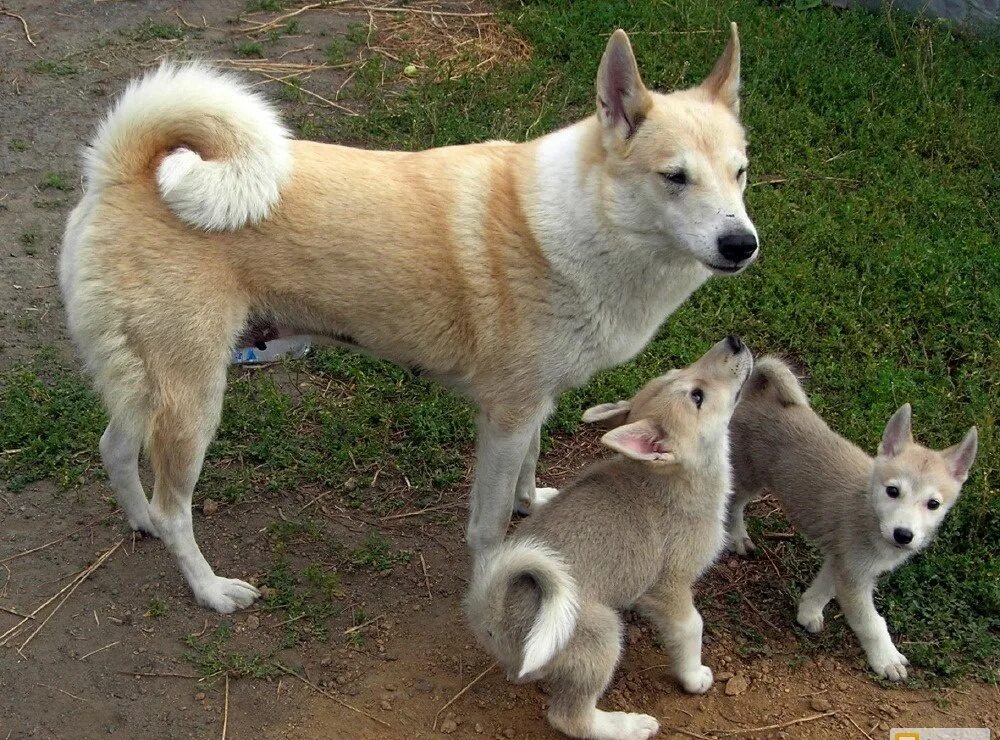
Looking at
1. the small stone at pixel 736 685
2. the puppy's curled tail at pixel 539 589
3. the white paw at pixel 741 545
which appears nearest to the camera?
the puppy's curled tail at pixel 539 589

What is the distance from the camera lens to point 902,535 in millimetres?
3533

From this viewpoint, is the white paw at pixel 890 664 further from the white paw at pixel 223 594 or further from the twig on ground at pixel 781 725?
the white paw at pixel 223 594

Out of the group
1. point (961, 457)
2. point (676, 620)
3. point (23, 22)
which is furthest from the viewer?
point (23, 22)

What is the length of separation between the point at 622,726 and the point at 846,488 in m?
1.24

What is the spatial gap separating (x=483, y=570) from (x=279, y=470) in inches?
67.0

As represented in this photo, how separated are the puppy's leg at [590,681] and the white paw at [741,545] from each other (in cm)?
101

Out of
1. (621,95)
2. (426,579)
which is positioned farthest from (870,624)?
(621,95)

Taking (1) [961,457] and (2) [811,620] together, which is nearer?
(1) [961,457]

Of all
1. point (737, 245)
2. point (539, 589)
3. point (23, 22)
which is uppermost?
point (737, 245)

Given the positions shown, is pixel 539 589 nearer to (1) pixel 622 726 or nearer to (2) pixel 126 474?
(1) pixel 622 726

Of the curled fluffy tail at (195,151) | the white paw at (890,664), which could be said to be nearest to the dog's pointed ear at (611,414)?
the white paw at (890,664)

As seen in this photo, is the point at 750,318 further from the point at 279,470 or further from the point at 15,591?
the point at 15,591

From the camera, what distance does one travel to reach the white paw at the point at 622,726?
339cm

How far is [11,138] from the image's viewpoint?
6.50 meters
